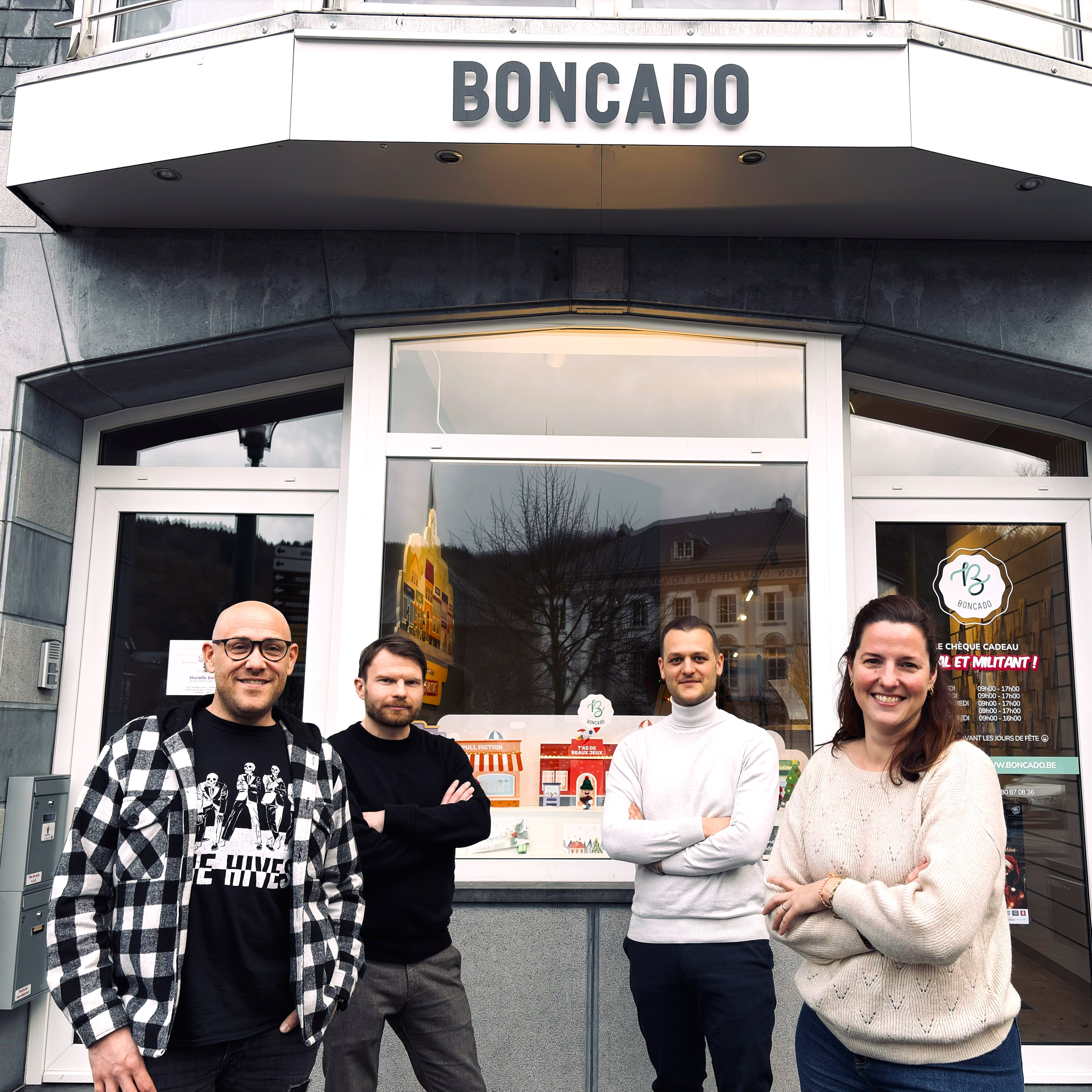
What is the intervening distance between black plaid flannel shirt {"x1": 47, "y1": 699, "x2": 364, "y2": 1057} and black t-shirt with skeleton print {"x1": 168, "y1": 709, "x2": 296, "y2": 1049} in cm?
3

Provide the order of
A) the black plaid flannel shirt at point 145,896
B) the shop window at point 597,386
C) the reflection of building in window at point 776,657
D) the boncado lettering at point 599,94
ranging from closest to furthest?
the black plaid flannel shirt at point 145,896, the boncado lettering at point 599,94, the reflection of building in window at point 776,657, the shop window at point 597,386

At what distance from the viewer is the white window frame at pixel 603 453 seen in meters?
4.76

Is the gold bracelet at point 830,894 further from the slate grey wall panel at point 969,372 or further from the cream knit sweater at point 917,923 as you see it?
the slate grey wall panel at point 969,372

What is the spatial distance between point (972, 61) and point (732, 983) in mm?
3809

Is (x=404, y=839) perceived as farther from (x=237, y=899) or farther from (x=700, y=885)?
(x=700, y=885)

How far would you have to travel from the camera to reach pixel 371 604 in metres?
4.79

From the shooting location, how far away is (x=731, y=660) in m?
4.85

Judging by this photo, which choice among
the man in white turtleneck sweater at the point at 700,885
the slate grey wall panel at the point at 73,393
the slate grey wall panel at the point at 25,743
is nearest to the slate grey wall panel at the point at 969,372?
the man in white turtleneck sweater at the point at 700,885

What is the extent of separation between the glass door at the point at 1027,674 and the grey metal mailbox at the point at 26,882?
13.8 ft

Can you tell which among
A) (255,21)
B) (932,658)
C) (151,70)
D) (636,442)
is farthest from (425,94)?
(932,658)

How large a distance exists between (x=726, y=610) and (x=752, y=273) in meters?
1.68

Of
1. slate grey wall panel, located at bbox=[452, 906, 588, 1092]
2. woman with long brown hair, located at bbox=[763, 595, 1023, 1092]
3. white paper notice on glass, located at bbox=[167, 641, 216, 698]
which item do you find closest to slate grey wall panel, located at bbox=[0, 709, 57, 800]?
white paper notice on glass, located at bbox=[167, 641, 216, 698]

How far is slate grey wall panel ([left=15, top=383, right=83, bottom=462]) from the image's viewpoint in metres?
4.91

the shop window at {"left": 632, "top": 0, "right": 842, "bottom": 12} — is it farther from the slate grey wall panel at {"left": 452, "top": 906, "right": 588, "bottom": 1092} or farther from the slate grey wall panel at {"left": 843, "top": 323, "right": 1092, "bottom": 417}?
the slate grey wall panel at {"left": 452, "top": 906, "right": 588, "bottom": 1092}
